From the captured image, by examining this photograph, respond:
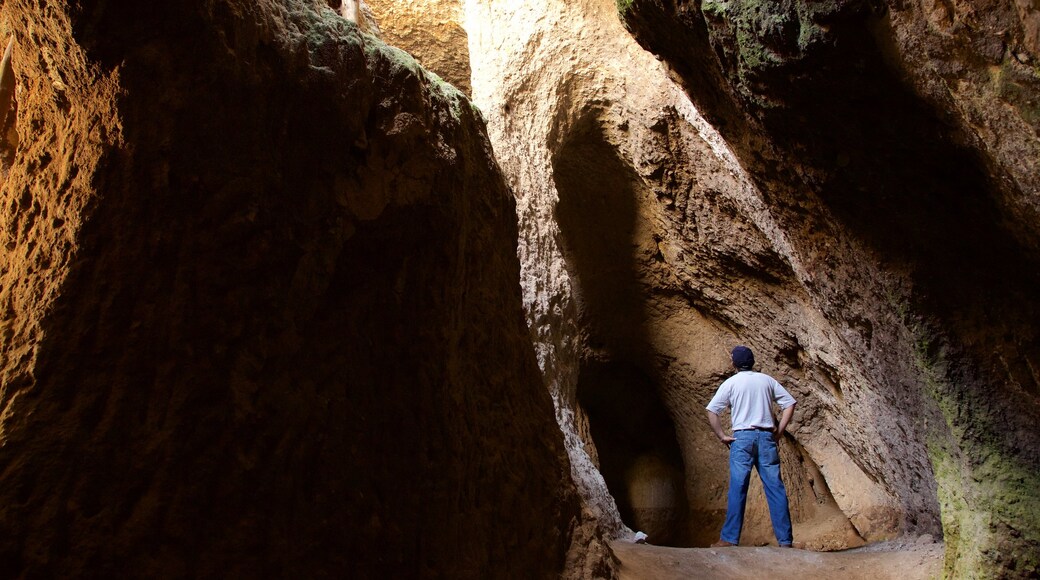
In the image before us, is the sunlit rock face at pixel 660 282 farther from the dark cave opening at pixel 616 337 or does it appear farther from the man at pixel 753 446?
the man at pixel 753 446

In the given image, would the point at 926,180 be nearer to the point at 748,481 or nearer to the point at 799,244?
the point at 799,244

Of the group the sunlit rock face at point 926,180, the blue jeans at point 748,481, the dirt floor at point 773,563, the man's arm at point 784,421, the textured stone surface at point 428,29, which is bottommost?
the dirt floor at point 773,563

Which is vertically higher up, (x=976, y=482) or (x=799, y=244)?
(x=799, y=244)

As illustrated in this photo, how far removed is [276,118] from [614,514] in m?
3.62

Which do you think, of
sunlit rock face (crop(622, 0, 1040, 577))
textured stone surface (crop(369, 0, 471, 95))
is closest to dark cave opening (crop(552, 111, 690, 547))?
textured stone surface (crop(369, 0, 471, 95))

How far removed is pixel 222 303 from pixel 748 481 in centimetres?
381

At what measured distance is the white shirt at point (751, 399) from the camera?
4.72 meters

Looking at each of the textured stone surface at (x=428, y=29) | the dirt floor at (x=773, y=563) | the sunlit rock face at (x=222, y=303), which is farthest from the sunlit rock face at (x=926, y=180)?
the textured stone surface at (x=428, y=29)

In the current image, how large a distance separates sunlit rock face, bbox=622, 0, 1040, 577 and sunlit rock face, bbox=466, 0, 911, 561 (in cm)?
123

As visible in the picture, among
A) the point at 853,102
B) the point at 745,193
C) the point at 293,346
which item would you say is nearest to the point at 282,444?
the point at 293,346

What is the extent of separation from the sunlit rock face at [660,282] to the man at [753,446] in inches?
23.1

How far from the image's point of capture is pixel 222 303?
65.1 inches

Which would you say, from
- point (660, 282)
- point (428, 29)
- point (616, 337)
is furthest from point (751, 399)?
point (428, 29)

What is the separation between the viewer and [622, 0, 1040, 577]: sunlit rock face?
210 centimetres
